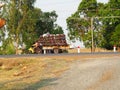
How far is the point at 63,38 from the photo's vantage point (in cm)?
6050

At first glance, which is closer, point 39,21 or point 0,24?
point 0,24

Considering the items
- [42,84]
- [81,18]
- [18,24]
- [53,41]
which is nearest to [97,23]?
[81,18]

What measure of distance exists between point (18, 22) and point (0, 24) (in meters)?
64.7

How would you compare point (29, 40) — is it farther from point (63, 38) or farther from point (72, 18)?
point (63, 38)

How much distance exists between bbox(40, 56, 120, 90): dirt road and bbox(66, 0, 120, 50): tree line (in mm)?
47073

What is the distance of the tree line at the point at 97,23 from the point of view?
7194 cm

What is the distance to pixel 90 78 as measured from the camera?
1741cm

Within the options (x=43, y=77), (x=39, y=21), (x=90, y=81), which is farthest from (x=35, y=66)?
(x=39, y=21)

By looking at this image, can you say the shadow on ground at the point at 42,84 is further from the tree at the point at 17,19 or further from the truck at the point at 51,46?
the tree at the point at 17,19

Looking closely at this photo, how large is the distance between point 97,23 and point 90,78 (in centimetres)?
5961

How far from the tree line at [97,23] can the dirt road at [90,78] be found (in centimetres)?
4707

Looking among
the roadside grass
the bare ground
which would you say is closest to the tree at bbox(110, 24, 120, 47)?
the roadside grass

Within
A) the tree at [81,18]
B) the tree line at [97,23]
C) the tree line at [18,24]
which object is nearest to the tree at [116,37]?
the tree line at [97,23]

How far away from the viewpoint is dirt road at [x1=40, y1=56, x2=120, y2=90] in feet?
50.9
